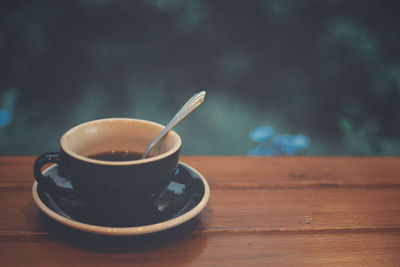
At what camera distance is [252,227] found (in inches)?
17.6

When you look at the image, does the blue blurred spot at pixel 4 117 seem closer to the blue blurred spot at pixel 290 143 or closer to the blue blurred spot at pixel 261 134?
the blue blurred spot at pixel 261 134

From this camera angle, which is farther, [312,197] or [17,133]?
[17,133]

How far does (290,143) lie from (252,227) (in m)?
1.33

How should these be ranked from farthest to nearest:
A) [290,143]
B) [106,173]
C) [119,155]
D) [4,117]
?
[290,143]
[4,117]
[119,155]
[106,173]

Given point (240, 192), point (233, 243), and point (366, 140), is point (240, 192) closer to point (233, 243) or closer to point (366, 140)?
point (233, 243)

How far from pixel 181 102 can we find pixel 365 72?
917 mm

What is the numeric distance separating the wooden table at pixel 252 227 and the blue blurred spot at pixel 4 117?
1090 mm

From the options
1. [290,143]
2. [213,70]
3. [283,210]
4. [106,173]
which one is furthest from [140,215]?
[290,143]

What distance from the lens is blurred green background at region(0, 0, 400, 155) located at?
1.55m

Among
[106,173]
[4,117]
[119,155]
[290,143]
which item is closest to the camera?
[106,173]

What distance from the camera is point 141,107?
1617mm

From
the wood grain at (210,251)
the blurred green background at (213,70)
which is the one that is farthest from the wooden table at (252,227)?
the blurred green background at (213,70)

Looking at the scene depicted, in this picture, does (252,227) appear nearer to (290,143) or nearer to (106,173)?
(106,173)

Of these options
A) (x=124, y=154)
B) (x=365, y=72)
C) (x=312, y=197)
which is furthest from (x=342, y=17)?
(x=124, y=154)
